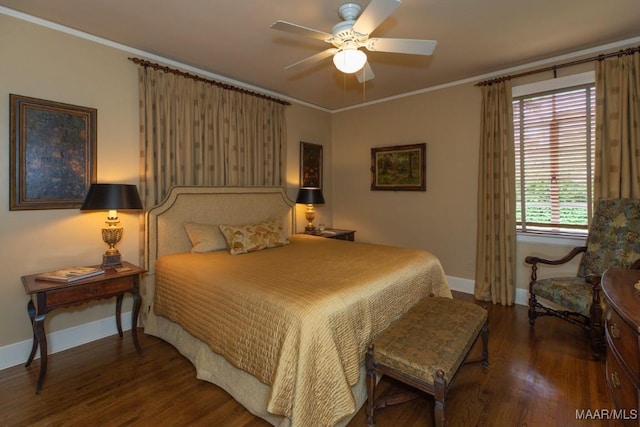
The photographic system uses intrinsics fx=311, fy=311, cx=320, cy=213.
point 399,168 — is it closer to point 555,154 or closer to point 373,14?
point 555,154

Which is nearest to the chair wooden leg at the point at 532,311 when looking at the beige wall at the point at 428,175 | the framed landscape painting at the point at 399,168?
the beige wall at the point at 428,175

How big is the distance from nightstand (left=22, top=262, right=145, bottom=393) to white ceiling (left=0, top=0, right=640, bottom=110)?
2082 mm

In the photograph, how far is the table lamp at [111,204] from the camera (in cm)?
252

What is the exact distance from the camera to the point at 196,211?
3430 millimetres

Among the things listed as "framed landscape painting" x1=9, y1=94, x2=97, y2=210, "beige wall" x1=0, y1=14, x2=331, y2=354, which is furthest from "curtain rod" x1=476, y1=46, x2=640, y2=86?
"framed landscape painting" x1=9, y1=94, x2=97, y2=210

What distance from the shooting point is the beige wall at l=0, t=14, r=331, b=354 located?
8.08 feet

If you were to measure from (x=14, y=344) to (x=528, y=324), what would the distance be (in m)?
4.63

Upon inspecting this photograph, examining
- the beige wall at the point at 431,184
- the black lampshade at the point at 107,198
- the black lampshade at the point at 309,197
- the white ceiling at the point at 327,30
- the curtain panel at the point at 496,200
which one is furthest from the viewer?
the black lampshade at the point at 309,197

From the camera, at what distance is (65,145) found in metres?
2.69

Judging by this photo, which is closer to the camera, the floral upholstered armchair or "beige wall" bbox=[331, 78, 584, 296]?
the floral upholstered armchair

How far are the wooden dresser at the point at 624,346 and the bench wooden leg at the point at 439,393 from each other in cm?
64

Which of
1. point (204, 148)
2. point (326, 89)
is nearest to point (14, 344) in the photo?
point (204, 148)

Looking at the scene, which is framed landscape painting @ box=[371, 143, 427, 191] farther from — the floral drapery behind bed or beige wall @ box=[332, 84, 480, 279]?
the floral drapery behind bed

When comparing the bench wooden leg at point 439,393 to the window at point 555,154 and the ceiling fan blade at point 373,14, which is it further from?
the window at point 555,154
